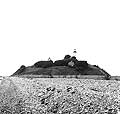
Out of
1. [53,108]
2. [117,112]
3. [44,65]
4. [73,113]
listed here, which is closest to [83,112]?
[73,113]

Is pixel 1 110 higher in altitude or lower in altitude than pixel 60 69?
lower

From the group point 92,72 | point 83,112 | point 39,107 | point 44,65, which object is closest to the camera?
point 83,112

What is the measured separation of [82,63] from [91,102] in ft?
198

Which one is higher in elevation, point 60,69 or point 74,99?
point 60,69

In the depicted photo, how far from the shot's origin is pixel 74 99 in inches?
811

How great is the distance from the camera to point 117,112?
14555mm

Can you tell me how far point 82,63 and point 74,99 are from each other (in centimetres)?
5821

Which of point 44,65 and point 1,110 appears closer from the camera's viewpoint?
point 1,110

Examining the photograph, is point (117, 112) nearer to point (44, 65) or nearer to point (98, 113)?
point (98, 113)

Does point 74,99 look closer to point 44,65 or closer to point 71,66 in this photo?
point 71,66

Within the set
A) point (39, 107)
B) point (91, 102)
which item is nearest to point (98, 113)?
point (91, 102)

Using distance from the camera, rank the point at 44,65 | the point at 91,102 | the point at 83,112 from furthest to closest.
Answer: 1. the point at 44,65
2. the point at 91,102
3. the point at 83,112

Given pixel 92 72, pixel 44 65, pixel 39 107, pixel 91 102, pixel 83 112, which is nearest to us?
pixel 83 112

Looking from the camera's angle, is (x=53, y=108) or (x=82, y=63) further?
(x=82, y=63)
